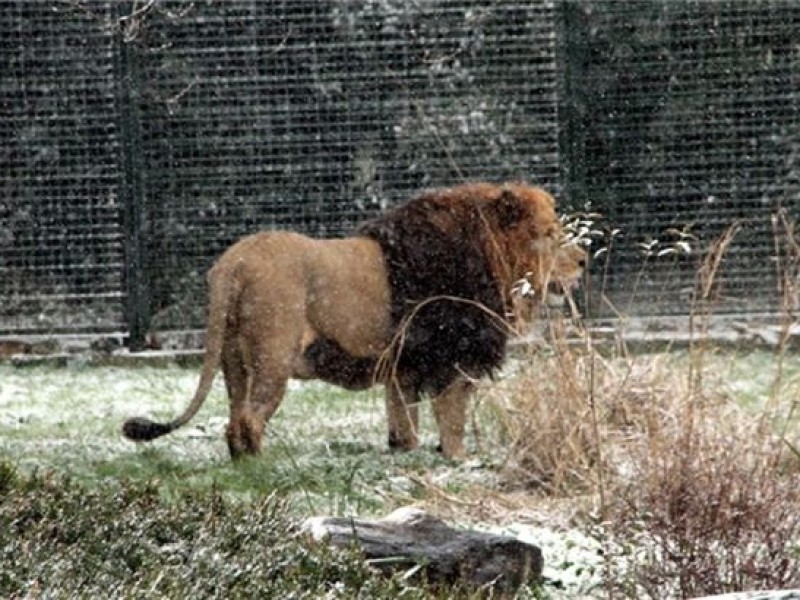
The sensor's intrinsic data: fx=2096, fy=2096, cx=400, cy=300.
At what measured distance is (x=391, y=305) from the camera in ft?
32.2

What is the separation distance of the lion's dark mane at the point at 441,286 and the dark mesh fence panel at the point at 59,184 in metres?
4.96

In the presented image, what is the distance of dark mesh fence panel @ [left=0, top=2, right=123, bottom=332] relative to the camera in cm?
1459

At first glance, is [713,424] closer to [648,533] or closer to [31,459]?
[648,533]

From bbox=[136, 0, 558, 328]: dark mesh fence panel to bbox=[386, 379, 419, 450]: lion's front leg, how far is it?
15.8ft

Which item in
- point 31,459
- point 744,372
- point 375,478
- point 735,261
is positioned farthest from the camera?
point 735,261

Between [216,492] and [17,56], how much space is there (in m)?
8.89

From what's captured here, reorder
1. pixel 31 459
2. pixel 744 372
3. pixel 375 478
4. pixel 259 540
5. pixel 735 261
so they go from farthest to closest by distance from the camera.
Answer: pixel 735 261 < pixel 744 372 < pixel 31 459 < pixel 375 478 < pixel 259 540

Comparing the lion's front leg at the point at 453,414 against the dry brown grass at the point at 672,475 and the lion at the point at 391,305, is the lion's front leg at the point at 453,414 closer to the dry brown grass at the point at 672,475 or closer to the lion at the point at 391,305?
the lion at the point at 391,305

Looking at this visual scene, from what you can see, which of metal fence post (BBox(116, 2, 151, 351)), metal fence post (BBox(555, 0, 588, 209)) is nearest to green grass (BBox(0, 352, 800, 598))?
metal fence post (BBox(116, 2, 151, 351))

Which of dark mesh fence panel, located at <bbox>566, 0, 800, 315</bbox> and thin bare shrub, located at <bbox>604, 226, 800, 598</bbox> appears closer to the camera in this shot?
thin bare shrub, located at <bbox>604, 226, 800, 598</bbox>

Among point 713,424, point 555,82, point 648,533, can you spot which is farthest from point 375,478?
point 555,82

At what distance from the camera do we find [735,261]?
1441cm

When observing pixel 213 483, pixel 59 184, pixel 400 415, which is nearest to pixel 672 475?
pixel 213 483

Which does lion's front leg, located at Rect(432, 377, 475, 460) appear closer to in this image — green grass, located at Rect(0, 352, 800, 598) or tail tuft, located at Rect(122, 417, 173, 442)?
green grass, located at Rect(0, 352, 800, 598)
